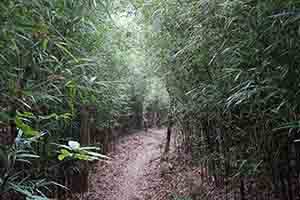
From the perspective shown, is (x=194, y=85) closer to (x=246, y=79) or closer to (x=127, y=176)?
(x=246, y=79)

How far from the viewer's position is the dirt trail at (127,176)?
498cm

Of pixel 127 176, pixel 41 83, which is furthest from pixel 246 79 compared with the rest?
pixel 127 176

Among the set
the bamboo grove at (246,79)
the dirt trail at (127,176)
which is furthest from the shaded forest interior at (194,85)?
the dirt trail at (127,176)

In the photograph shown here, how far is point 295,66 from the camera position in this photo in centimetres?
164

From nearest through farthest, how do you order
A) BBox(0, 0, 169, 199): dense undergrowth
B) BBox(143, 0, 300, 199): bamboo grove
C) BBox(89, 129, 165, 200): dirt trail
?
1. BBox(0, 0, 169, 199): dense undergrowth
2. BBox(143, 0, 300, 199): bamboo grove
3. BBox(89, 129, 165, 200): dirt trail

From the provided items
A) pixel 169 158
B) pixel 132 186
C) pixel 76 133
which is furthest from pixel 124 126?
pixel 76 133

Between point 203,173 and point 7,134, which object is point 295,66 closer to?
point 7,134

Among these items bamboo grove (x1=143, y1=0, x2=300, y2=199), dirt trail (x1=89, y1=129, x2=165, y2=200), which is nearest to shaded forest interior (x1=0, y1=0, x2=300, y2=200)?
bamboo grove (x1=143, y1=0, x2=300, y2=199)

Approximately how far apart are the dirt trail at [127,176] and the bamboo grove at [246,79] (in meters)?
1.92

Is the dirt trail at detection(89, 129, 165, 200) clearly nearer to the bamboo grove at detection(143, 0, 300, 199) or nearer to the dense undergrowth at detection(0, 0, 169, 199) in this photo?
the dense undergrowth at detection(0, 0, 169, 199)

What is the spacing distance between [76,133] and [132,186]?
1807 mm

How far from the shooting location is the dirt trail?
16.3 ft

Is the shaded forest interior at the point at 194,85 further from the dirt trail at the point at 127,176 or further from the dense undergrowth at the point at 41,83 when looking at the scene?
the dirt trail at the point at 127,176

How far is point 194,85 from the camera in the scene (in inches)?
137
